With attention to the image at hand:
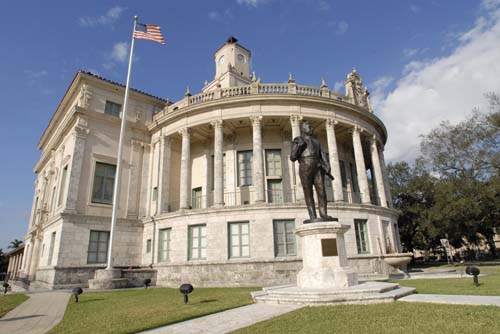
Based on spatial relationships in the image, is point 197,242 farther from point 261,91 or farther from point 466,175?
point 466,175

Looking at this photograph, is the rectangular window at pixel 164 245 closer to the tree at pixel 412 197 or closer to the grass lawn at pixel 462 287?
the grass lawn at pixel 462 287

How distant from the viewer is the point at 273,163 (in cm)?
2244

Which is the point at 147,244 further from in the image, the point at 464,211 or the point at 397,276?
the point at 464,211

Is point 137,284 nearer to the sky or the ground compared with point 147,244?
nearer to the ground

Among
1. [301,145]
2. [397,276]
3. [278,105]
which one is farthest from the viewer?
[278,105]

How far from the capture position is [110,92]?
23.8 meters

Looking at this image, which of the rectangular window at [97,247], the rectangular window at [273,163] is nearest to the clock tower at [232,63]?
the rectangular window at [273,163]

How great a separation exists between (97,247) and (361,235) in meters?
17.4

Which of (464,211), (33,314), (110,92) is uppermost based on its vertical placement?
(110,92)

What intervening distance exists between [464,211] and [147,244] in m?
27.9

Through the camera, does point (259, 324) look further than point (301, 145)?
No

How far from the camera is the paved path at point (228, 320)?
5.92 metres

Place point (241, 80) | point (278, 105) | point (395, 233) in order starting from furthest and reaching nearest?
point (241, 80), point (395, 233), point (278, 105)

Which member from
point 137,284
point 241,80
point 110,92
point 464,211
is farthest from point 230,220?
point 464,211
